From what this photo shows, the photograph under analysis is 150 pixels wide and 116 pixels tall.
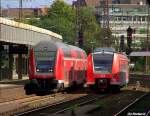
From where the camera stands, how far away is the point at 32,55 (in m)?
39.8

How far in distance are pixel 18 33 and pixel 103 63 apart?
26238 mm

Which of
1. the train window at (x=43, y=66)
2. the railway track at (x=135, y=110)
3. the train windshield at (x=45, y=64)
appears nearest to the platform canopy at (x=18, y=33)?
the train windshield at (x=45, y=64)

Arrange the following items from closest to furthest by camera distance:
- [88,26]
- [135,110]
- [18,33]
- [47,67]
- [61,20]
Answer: [135,110] < [47,67] < [18,33] < [61,20] < [88,26]

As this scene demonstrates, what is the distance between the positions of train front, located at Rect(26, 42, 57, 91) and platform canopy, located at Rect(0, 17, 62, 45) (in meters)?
20.6

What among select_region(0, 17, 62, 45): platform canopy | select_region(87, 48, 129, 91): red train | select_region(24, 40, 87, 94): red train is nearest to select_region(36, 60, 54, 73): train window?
select_region(24, 40, 87, 94): red train

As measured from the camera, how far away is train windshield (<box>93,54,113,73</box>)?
43188 mm

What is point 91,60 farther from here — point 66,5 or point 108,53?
point 66,5

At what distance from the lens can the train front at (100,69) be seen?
42.9 meters

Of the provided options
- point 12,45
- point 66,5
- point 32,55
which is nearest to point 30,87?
point 32,55

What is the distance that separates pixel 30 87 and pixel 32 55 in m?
2.16

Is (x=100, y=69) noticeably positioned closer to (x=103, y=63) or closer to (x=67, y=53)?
(x=103, y=63)

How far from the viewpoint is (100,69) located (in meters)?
43.2

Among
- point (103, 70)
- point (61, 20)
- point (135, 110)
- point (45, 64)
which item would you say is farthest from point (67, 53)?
point (61, 20)

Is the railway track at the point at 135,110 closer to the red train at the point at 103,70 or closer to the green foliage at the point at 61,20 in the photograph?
the red train at the point at 103,70
